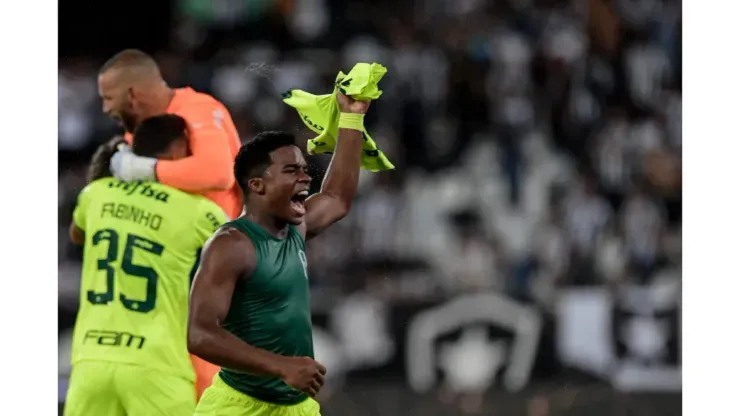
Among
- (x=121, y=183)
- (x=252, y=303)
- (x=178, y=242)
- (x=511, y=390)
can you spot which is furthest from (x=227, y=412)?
(x=511, y=390)

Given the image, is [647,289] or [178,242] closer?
[178,242]

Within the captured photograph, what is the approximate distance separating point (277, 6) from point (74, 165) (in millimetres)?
1566

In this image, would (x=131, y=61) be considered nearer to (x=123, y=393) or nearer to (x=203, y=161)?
(x=203, y=161)

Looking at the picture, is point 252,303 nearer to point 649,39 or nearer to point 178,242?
point 178,242

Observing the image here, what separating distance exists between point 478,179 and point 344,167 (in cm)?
371

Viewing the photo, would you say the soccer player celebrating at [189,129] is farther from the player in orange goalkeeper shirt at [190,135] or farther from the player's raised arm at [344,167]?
the player's raised arm at [344,167]

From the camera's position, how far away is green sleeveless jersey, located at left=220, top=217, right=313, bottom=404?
299 centimetres

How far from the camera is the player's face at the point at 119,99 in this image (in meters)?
4.53

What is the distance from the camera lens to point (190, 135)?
4273 mm

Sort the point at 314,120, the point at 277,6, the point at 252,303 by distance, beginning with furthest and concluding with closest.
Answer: the point at 277,6 < the point at 314,120 < the point at 252,303

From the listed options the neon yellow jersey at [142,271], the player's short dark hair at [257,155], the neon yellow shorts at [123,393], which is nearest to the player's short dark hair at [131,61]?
the neon yellow jersey at [142,271]

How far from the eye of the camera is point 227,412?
3049 millimetres

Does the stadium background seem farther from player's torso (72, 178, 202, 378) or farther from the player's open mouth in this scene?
the player's open mouth

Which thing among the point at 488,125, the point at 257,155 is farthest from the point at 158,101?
the point at 488,125
